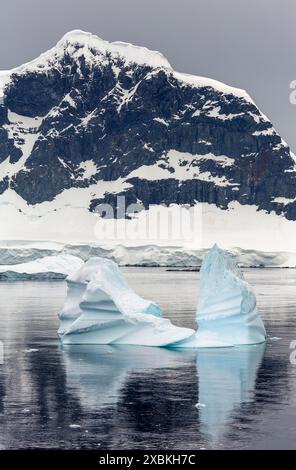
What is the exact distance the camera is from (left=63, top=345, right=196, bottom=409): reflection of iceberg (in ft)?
81.5

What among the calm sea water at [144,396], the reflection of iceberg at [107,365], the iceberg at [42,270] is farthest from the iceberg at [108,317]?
the iceberg at [42,270]

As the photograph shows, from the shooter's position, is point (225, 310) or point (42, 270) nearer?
point (225, 310)

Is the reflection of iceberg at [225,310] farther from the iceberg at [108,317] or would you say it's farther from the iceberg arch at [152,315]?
the iceberg at [108,317]

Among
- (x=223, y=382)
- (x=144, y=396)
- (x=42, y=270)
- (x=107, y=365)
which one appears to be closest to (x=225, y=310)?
(x=107, y=365)

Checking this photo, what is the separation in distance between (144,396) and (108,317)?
10943 mm

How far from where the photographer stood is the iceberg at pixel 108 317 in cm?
3469

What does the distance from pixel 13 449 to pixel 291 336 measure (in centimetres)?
2186

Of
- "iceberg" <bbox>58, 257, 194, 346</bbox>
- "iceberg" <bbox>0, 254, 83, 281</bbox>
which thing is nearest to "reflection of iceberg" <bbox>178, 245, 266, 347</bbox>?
"iceberg" <bbox>58, 257, 194, 346</bbox>

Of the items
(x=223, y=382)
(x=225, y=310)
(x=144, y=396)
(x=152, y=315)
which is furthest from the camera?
(x=152, y=315)

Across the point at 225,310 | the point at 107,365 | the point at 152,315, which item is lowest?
the point at 107,365

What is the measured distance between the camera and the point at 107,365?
29844mm

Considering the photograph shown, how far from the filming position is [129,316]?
3484 centimetres

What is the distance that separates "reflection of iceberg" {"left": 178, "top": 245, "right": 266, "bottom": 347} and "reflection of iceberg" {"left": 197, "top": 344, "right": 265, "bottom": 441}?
2.92ft

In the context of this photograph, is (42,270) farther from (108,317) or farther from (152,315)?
(108,317)
